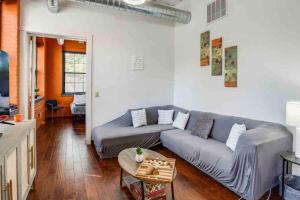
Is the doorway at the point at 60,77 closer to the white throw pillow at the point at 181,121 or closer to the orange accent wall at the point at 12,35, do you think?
the orange accent wall at the point at 12,35

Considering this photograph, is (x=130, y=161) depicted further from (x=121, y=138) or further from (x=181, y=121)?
(x=181, y=121)

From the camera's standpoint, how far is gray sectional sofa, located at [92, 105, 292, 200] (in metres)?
2.09

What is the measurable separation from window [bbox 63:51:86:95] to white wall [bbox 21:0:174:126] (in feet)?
13.6

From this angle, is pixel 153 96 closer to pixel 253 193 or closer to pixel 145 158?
pixel 145 158

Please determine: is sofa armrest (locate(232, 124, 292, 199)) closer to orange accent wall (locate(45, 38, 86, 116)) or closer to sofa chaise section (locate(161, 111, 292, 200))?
sofa chaise section (locate(161, 111, 292, 200))

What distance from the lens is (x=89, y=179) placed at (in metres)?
2.64

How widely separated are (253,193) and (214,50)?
2.45 metres

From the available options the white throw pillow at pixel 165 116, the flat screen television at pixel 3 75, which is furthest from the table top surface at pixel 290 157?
the flat screen television at pixel 3 75

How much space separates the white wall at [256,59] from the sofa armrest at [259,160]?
468mm

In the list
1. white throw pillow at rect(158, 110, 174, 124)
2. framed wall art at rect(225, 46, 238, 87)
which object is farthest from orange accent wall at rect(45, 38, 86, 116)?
framed wall art at rect(225, 46, 238, 87)

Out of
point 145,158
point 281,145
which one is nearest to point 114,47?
point 145,158

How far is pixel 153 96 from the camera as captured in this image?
4.68 m

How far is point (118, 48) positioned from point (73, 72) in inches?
166

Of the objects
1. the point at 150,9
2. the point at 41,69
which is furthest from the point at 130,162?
the point at 41,69
